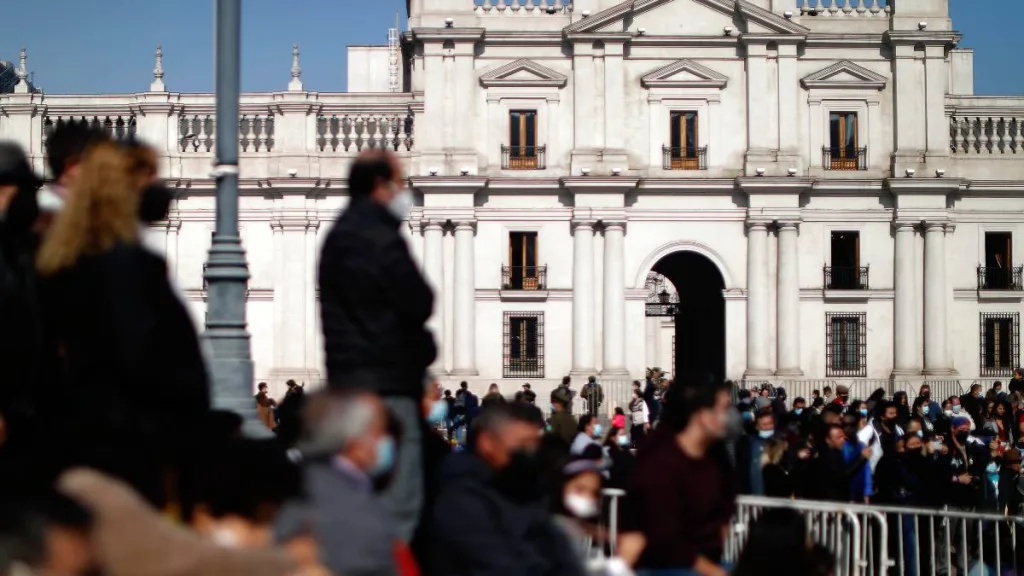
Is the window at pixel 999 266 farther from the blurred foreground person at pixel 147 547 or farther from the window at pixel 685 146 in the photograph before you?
the blurred foreground person at pixel 147 547

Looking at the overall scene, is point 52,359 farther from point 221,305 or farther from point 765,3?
point 765,3

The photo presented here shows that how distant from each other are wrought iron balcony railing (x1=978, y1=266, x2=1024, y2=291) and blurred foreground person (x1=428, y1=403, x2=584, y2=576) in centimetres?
3771

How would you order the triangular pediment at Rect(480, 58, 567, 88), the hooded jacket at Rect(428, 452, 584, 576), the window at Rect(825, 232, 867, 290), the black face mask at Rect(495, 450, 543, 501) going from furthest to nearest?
the window at Rect(825, 232, 867, 290) → the triangular pediment at Rect(480, 58, 567, 88) → the black face mask at Rect(495, 450, 543, 501) → the hooded jacket at Rect(428, 452, 584, 576)

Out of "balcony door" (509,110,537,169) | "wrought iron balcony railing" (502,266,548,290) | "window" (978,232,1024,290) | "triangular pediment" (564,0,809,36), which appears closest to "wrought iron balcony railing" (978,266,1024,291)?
"window" (978,232,1024,290)

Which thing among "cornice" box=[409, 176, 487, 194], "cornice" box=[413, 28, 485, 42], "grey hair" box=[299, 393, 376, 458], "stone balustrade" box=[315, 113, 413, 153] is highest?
"cornice" box=[413, 28, 485, 42]

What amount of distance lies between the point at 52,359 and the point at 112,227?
814mm

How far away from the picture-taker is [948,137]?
1687 inches

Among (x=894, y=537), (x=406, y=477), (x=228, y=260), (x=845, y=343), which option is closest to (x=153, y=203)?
(x=406, y=477)

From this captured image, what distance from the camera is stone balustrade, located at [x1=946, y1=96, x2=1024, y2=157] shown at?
4350 centimetres

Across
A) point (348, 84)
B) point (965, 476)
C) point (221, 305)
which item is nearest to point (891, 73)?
point (348, 84)

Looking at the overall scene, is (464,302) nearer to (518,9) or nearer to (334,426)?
(518,9)

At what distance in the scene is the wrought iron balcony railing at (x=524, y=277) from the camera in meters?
42.0

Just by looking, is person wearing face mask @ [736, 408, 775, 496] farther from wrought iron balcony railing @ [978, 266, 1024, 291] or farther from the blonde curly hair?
wrought iron balcony railing @ [978, 266, 1024, 291]

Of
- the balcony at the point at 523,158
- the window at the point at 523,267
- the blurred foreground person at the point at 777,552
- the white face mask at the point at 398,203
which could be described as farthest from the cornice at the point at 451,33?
the blurred foreground person at the point at 777,552
